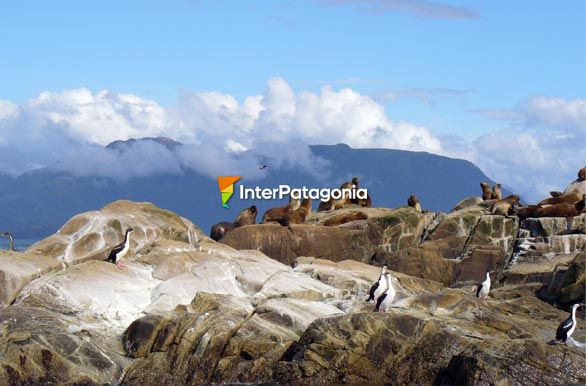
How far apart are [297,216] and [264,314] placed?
39.9 feet

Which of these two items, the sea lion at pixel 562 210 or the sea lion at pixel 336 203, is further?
the sea lion at pixel 336 203

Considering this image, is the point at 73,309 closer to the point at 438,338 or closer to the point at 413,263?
the point at 438,338

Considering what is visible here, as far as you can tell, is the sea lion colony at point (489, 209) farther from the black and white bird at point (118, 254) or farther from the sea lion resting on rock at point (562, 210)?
the black and white bird at point (118, 254)

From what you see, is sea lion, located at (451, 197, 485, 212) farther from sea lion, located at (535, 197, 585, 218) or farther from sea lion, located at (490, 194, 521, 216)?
sea lion, located at (535, 197, 585, 218)

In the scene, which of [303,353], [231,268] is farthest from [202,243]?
[303,353]

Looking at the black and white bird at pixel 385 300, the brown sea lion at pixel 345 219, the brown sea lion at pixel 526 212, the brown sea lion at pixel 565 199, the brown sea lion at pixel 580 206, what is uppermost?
the brown sea lion at pixel 565 199

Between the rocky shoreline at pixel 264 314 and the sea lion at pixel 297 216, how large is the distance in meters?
3.64

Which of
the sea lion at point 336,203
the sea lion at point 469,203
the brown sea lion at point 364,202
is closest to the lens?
the sea lion at point 469,203

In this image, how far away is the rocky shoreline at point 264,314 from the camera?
75.4 ft

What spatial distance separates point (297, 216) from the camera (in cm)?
3659

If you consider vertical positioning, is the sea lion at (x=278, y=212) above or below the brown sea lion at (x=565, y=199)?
below

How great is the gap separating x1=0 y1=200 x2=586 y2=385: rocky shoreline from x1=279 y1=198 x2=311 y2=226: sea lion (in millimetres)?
3642

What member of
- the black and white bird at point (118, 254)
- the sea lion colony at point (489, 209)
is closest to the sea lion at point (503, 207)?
the sea lion colony at point (489, 209)


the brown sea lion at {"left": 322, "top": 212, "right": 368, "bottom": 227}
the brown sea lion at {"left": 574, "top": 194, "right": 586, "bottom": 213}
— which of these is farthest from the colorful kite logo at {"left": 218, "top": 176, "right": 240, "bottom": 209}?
the brown sea lion at {"left": 574, "top": 194, "right": 586, "bottom": 213}
